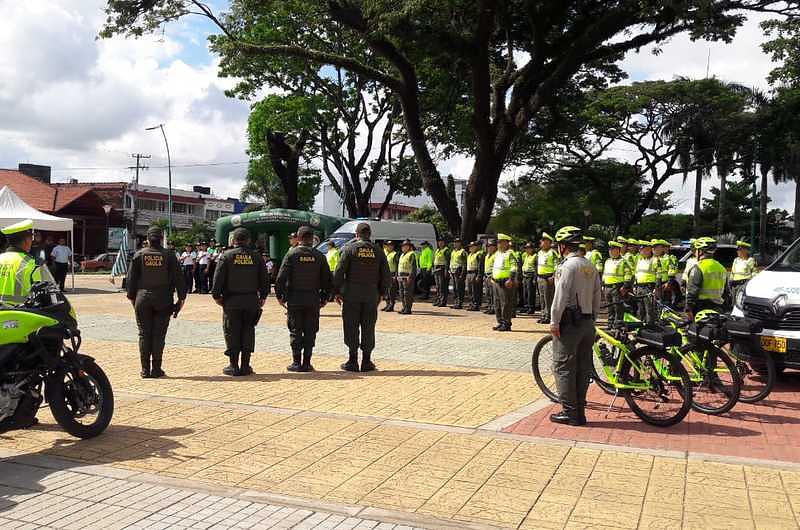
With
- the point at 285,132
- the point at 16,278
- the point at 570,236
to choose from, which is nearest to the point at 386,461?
the point at 570,236

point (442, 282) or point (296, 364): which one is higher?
point (442, 282)

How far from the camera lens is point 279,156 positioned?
105ft

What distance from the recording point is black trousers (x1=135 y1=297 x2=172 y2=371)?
353 inches

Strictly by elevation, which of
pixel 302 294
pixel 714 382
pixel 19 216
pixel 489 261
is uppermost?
pixel 19 216

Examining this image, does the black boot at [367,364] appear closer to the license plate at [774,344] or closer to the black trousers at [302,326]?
the black trousers at [302,326]

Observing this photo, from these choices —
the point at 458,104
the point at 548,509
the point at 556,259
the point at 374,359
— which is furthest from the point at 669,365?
the point at 458,104

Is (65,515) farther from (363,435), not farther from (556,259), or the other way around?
(556,259)

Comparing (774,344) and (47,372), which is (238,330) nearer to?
(47,372)

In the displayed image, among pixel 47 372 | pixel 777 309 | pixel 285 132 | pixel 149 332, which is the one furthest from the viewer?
pixel 285 132

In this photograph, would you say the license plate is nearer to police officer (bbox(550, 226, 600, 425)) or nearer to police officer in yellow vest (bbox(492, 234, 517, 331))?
police officer (bbox(550, 226, 600, 425))

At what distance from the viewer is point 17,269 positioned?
249 inches

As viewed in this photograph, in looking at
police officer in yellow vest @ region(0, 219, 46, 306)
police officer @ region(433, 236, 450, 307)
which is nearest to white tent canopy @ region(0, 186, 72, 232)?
police officer @ region(433, 236, 450, 307)

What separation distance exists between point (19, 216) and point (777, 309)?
20.3 metres

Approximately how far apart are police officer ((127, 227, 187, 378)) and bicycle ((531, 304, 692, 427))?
457 centimetres
